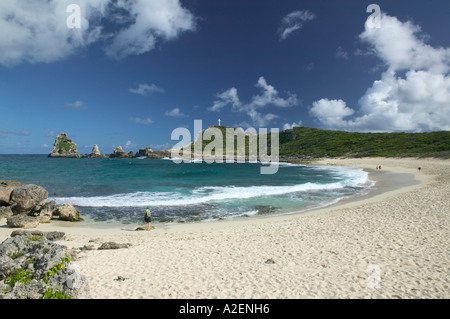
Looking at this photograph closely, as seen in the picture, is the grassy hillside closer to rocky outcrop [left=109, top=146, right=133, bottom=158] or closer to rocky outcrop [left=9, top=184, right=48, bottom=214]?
rocky outcrop [left=9, top=184, right=48, bottom=214]

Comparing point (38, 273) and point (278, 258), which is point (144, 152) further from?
point (38, 273)

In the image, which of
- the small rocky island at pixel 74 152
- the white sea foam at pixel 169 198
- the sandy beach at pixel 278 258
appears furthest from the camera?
the small rocky island at pixel 74 152

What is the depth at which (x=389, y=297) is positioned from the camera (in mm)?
6039

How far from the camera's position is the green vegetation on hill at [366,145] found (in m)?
78.3

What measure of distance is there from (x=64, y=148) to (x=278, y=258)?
184m

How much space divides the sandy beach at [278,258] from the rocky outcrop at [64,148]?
545 feet

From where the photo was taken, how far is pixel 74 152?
15775 cm

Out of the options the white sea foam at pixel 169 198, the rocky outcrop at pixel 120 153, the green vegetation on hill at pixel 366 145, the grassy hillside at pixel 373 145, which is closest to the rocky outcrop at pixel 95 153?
the rocky outcrop at pixel 120 153

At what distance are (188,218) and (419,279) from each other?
44.8 ft

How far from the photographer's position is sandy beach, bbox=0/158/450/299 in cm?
664

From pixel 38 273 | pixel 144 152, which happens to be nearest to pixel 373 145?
pixel 38 273

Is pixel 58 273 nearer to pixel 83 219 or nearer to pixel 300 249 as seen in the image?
pixel 300 249

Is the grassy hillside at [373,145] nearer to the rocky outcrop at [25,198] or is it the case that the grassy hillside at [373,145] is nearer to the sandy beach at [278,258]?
the sandy beach at [278,258]
